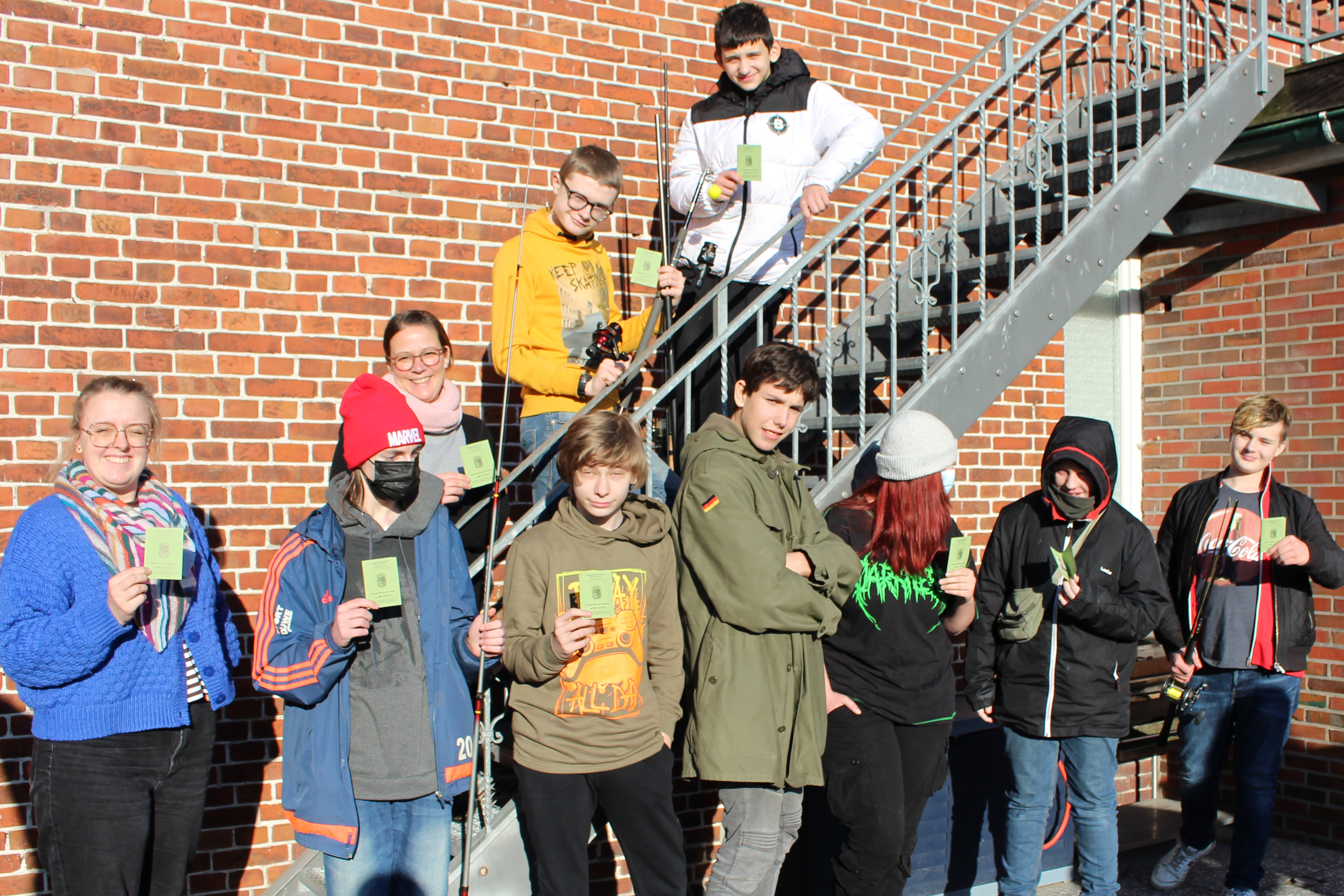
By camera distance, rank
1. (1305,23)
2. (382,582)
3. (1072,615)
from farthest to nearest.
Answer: (1305,23), (1072,615), (382,582)

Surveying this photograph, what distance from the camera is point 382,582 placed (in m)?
2.49

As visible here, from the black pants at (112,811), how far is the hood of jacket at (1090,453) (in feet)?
9.25

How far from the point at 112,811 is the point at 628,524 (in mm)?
1478

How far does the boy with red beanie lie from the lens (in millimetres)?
2533

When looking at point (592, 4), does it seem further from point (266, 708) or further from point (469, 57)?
point (266, 708)

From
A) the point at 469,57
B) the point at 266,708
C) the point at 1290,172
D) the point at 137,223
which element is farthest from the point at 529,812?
the point at 1290,172

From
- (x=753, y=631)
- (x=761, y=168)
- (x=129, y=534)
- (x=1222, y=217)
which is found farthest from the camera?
(x=1222, y=217)

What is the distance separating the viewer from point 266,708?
12.4 feet

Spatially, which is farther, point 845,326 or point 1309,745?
point 1309,745

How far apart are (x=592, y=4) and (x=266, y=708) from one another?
320 centimetres

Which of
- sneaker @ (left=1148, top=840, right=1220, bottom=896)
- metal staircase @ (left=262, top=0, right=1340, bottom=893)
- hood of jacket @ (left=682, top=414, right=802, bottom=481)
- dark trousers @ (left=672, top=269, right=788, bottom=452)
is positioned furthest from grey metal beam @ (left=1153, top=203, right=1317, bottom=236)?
hood of jacket @ (left=682, top=414, right=802, bottom=481)

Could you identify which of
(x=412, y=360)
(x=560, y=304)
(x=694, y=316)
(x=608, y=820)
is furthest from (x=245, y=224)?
(x=608, y=820)

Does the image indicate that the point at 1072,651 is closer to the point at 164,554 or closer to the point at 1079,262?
the point at 1079,262

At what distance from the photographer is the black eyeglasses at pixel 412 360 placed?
3215 millimetres
